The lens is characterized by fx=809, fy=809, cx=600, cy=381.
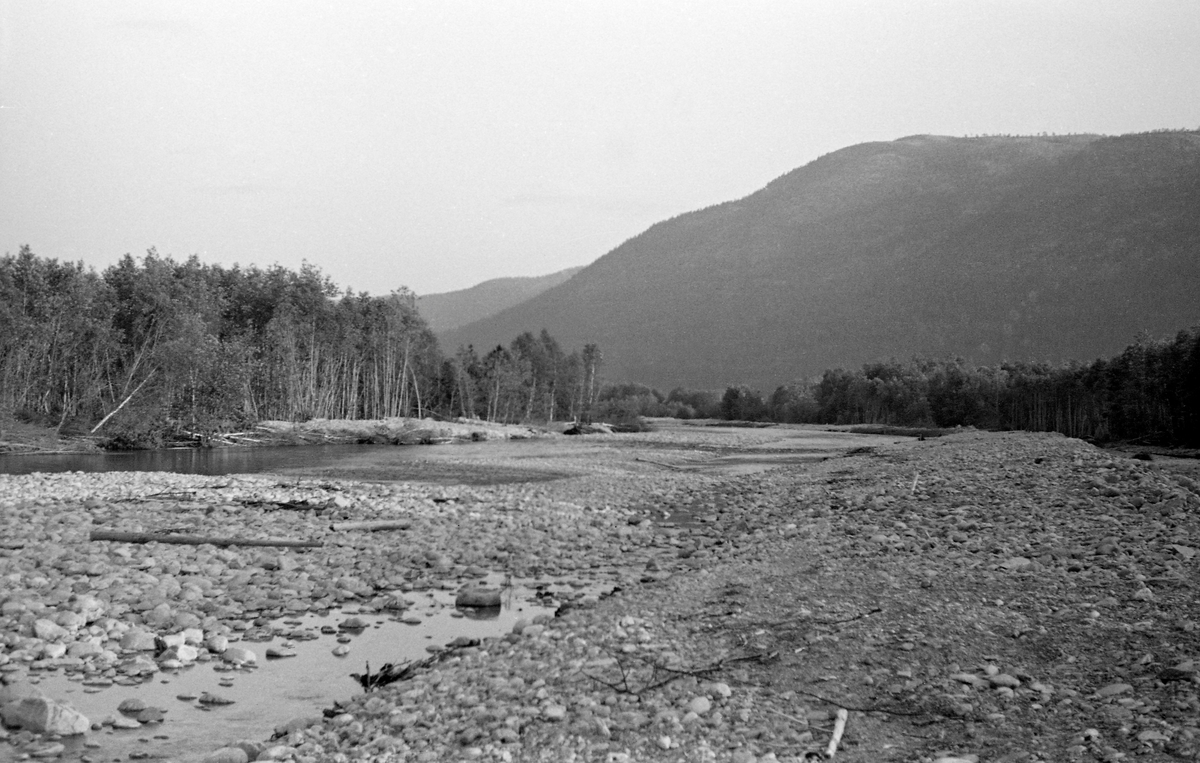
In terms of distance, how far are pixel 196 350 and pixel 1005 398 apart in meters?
83.5

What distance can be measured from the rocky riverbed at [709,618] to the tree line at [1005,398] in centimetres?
5026

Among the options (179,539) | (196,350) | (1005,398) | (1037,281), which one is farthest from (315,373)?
(1037,281)

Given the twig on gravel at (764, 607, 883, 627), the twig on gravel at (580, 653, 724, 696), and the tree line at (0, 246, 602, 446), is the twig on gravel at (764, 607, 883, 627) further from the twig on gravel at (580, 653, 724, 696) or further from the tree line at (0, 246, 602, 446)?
the tree line at (0, 246, 602, 446)

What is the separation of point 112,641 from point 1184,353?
65.7 meters

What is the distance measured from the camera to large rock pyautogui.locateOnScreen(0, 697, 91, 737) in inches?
218

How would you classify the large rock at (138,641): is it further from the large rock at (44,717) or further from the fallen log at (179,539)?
the fallen log at (179,539)

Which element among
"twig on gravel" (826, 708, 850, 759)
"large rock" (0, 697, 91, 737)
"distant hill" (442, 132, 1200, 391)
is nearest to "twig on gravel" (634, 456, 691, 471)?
"twig on gravel" (826, 708, 850, 759)

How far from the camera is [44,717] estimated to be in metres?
5.57

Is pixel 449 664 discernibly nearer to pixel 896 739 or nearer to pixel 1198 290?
pixel 896 739

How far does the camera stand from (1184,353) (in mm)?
55594

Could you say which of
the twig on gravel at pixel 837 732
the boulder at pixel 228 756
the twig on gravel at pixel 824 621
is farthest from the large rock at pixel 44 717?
the twig on gravel at pixel 824 621

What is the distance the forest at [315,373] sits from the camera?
4006 centimetres

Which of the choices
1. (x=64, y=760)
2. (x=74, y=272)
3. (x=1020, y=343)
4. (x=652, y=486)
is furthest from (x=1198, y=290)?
(x=64, y=760)

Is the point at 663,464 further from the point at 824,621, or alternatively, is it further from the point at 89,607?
the point at 89,607
